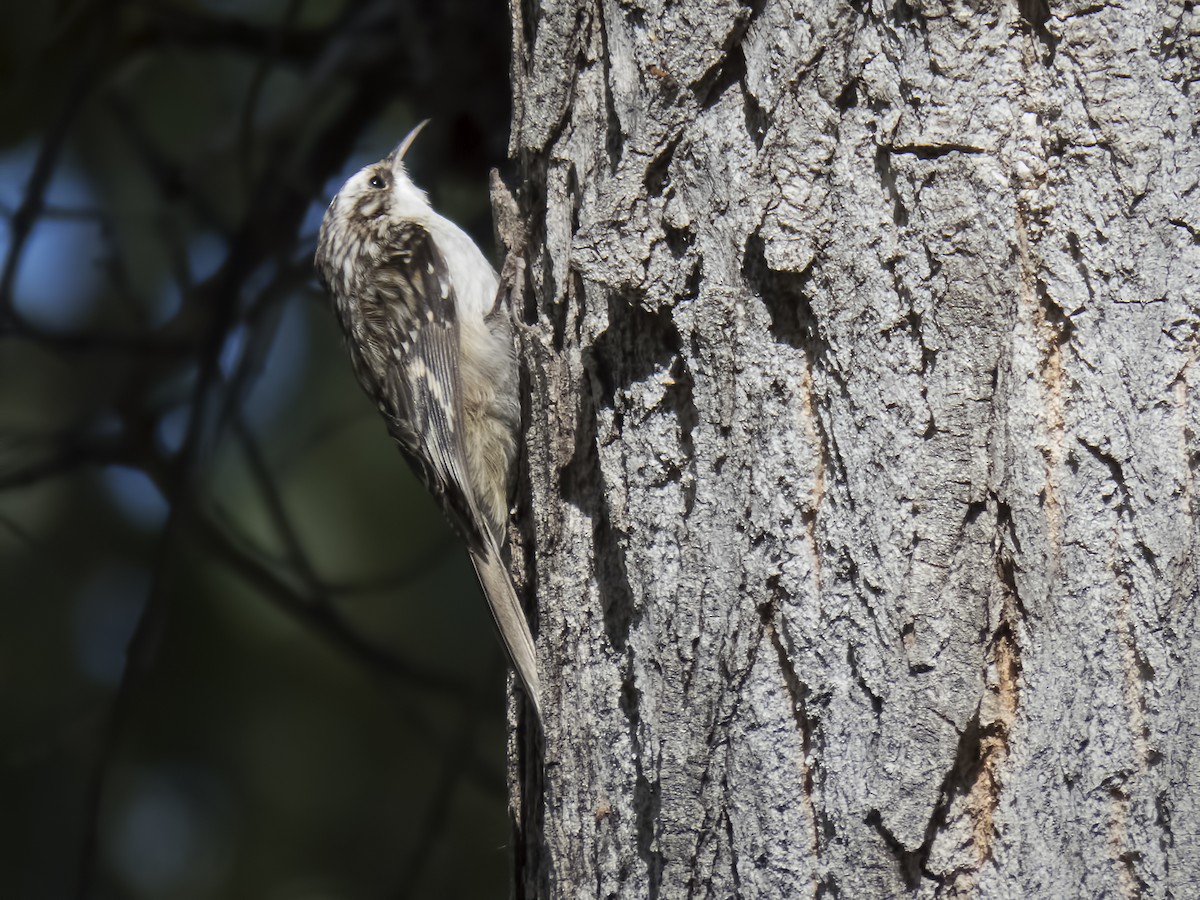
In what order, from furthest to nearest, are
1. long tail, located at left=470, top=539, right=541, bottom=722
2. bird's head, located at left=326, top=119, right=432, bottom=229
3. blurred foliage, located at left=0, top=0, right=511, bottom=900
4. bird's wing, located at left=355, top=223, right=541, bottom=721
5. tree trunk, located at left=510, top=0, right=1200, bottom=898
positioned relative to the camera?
1. blurred foliage, located at left=0, top=0, right=511, bottom=900
2. bird's head, located at left=326, top=119, right=432, bottom=229
3. bird's wing, located at left=355, top=223, right=541, bottom=721
4. long tail, located at left=470, top=539, right=541, bottom=722
5. tree trunk, located at left=510, top=0, right=1200, bottom=898

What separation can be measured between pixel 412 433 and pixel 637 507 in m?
1.21

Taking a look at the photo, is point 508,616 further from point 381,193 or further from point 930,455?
point 381,193

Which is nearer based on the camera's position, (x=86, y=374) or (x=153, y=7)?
(x=153, y=7)

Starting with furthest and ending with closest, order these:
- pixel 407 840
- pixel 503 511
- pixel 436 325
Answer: pixel 407 840
pixel 436 325
pixel 503 511

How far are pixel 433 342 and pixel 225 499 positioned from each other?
5.93ft

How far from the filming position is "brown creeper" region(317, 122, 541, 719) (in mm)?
2420

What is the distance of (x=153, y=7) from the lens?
339cm

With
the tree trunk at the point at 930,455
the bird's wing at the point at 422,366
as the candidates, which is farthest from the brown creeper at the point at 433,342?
the tree trunk at the point at 930,455

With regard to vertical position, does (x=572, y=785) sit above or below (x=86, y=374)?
below

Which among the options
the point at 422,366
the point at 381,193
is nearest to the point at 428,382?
the point at 422,366

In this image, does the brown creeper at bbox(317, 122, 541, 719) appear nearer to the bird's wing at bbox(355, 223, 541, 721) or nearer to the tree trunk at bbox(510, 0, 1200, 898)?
the bird's wing at bbox(355, 223, 541, 721)

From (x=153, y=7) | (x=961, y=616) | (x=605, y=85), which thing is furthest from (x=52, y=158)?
(x=961, y=616)

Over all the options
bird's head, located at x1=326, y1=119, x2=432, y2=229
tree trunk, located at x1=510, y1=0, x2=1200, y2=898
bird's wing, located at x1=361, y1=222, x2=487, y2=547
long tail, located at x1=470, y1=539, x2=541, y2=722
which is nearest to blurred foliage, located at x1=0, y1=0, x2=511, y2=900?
bird's head, located at x1=326, y1=119, x2=432, y2=229

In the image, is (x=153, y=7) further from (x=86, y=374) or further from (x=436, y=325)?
(x=436, y=325)
